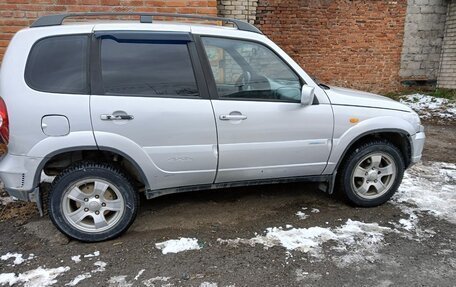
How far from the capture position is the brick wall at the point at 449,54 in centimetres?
955

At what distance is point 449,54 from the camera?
976cm

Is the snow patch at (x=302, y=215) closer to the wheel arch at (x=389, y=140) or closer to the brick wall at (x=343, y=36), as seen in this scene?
the wheel arch at (x=389, y=140)

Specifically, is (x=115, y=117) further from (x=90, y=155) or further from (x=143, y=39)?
(x=143, y=39)

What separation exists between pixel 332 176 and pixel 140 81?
2.11 m

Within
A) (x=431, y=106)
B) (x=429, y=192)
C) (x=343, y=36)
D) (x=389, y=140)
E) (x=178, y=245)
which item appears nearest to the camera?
(x=178, y=245)

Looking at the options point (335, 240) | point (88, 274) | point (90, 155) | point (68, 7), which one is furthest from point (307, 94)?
point (68, 7)

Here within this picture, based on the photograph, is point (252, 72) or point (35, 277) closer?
point (35, 277)

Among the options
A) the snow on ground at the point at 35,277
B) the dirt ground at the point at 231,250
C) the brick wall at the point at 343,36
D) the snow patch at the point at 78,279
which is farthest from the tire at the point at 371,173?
the brick wall at the point at 343,36

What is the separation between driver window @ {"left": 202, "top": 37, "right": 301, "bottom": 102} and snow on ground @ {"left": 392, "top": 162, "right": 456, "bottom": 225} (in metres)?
1.78

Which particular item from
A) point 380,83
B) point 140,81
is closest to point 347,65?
point 380,83

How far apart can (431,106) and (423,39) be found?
196 centimetres

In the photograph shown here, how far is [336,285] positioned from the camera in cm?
270

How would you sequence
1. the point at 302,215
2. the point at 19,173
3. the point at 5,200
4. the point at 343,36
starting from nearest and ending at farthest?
the point at 19,173, the point at 302,215, the point at 5,200, the point at 343,36

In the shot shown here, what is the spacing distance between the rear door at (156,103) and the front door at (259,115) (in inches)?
6.2
